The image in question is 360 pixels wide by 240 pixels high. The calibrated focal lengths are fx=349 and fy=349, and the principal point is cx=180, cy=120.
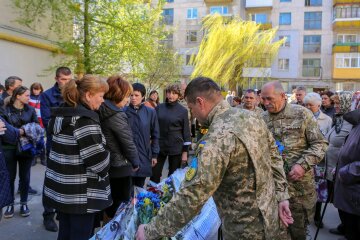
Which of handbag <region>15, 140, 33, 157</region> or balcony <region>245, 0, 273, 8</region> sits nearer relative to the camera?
handbag <region>15, 140, 33, 157</region>

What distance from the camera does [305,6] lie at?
3888cm

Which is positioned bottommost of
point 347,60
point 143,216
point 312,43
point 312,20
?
point 143,216

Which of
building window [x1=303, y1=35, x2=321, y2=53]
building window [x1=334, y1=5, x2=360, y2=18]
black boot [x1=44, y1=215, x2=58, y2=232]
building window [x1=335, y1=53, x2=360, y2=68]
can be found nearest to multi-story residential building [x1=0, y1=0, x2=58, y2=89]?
black boot [x1=44, y1=215, x2=58, y2=232]

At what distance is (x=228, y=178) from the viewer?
215 centimetres

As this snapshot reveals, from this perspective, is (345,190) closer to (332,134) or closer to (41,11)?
(332,134)

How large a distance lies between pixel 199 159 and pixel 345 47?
38987mm

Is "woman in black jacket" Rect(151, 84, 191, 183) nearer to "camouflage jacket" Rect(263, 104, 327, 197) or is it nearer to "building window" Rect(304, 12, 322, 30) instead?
"camouflage jacket" Rect(263, 104, 327, 197)

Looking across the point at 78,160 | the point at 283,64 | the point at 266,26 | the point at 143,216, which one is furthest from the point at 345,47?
the point at 78,160

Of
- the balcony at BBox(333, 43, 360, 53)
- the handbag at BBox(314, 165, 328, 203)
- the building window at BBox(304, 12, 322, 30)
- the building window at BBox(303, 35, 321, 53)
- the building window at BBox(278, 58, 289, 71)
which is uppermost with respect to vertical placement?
the building window at BBox(304, 12, 322, 30)

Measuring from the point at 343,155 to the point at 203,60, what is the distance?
28.1 m

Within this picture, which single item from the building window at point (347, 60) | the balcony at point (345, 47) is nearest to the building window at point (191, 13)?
the balcony at point (345, 47)

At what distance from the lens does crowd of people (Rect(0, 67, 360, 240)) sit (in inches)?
80.2

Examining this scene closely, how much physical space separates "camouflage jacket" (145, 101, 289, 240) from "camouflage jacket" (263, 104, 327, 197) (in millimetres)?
1299

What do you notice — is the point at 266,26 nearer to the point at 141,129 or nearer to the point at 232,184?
the point at 141,129
